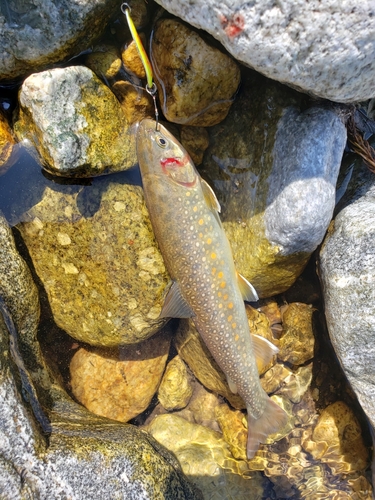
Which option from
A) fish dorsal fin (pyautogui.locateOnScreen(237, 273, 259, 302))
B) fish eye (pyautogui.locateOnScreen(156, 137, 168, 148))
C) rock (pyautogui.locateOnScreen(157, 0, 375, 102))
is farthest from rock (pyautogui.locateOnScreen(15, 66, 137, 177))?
fish dorsal fin (pyautogui.locateOnScreen(237, 273, 259, 302))

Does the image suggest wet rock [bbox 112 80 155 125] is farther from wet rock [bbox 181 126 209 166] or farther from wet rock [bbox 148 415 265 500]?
wet rock [bbox 148 415 265 500]

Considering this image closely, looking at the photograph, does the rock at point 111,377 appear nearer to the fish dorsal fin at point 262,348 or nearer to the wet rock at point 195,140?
the fish dorsal fin at point 262,348

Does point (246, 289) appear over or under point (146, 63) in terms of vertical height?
under

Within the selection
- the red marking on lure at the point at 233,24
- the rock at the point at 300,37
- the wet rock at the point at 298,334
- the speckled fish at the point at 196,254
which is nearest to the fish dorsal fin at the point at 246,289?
the speckled fish at the point at 196,254

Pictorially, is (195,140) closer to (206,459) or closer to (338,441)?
(206,459)

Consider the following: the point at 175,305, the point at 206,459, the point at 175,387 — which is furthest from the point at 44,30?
the point at 206,459

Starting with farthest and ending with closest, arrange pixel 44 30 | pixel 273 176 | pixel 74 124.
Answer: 1. pixel 273 176
2. pixel 74 124
3. pixel 44 30

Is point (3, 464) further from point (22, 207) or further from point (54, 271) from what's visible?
point (22, 207)
